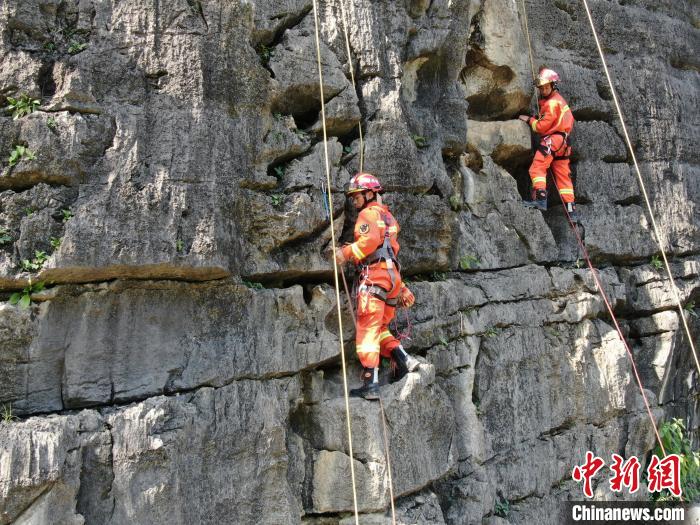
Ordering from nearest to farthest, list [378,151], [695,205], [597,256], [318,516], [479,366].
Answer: [318,516]
[378,151]
[479,366]
[597,256]
[695,205]

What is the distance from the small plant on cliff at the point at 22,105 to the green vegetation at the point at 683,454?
8.61m

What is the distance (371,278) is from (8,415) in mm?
3231

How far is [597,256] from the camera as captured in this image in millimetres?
10047

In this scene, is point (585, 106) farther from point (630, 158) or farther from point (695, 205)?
point (695, 205)

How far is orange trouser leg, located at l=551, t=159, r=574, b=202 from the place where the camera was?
380 inches

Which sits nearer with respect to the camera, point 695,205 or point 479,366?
point 479,366

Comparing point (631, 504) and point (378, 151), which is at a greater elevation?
point (378, 151)

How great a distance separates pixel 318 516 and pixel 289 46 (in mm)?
4448

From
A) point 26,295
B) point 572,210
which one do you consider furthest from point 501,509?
point 26,295

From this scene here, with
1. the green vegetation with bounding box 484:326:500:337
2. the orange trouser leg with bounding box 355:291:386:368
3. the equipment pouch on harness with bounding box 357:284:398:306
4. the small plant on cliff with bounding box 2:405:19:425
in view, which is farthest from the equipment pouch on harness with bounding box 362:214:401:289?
the small plant on cliff with bounding box 2:405:19:425

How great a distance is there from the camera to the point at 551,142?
9.39m

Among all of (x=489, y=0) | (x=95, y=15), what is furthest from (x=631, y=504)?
(x=95, y=15)

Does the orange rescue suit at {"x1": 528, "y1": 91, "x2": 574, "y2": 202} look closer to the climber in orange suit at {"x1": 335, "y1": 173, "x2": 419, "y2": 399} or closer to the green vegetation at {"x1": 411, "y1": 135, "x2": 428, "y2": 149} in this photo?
the green vegetation at {"x1": 411, "y1": 135, "x2": 428, "y2": 149}

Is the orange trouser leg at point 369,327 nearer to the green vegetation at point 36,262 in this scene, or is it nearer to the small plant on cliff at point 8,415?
the green vegetation at point 36,262
